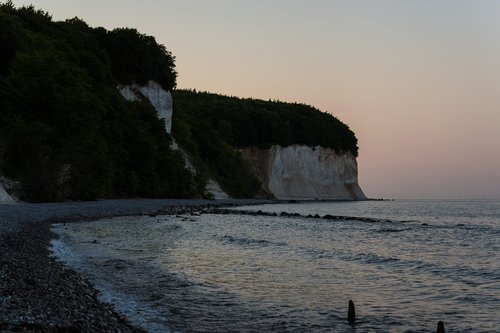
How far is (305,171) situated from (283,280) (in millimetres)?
109109

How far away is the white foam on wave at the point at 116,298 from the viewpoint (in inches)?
378

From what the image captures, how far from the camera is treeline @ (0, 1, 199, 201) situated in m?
40.7

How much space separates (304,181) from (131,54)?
64037mm

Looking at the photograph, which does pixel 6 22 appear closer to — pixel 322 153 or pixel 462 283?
pixel 462 283

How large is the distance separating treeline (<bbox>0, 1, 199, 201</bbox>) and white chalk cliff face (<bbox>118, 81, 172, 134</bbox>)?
3.69 feet

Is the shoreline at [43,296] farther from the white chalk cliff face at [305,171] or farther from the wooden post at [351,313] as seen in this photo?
the white chalk cliff face at [305,171]

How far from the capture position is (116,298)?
1138 centimetres

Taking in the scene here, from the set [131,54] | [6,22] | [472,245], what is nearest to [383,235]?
[472,245]

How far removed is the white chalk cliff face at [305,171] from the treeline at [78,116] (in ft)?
147

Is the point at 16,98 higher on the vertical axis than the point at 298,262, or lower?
higher

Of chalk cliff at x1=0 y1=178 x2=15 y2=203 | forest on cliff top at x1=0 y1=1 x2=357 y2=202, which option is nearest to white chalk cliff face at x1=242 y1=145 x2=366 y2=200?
forest on cliff top at x1=0 y1=1 x2=357 y2=202

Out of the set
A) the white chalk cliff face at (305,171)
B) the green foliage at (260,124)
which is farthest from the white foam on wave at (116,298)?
the white chalk cliff face at (305,171)

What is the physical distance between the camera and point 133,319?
9766 millimetres

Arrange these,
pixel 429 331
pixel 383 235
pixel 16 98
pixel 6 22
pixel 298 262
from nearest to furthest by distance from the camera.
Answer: pixel 429 331 → pixel 298 262 → pixel 383 235 → pixel 16 98 → pixel 6 22
